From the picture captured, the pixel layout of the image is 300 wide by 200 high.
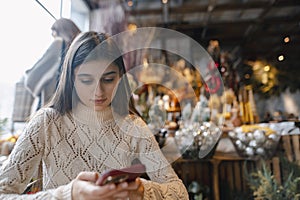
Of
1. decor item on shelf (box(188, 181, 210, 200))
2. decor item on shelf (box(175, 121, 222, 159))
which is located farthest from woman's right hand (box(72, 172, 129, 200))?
decor item on shelf (box(188, 181, 210, 200))

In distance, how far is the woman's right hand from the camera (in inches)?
11.4

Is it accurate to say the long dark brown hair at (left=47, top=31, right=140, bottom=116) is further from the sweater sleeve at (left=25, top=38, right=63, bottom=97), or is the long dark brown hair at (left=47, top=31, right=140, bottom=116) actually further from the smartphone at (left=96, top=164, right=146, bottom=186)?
the sweater sleeve at (left=25, top=38, right=63, bottom=97)

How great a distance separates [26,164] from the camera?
0.41 m

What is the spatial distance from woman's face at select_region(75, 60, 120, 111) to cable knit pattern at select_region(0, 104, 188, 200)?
0.02 metres

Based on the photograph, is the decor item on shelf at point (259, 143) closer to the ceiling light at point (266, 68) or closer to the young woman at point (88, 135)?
the young woman at point (88, 135)

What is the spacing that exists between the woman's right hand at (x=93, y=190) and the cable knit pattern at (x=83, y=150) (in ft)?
0.31

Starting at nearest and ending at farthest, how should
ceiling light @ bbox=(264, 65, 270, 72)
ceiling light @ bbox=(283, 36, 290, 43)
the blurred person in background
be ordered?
the blurred person in background → ceiling light @ bbox=(283, 36, 290, 43) → ceiling light @ bbox=(264, 65, 270, 72)

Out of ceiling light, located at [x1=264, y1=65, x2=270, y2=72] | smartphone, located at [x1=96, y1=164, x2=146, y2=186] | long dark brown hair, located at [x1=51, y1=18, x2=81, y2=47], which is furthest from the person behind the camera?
ceiling light, located at [x1=264, y1=65, x2=270, y2=72]

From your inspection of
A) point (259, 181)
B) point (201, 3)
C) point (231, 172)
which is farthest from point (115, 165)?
point (201, 3)

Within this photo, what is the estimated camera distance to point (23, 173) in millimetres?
409

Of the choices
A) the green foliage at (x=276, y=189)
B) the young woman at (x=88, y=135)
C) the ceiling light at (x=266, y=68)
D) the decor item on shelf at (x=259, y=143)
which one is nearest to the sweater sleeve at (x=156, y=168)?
the young woman at (x=88, y=135)

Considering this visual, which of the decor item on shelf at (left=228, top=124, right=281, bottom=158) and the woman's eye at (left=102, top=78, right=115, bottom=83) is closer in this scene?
the woman's eye at (left=102, top=78, right=115, bottom=83)

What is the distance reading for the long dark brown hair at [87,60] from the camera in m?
0.42

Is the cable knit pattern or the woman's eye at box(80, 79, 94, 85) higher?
the woman's eye at box(80, 79, 94, 85)
